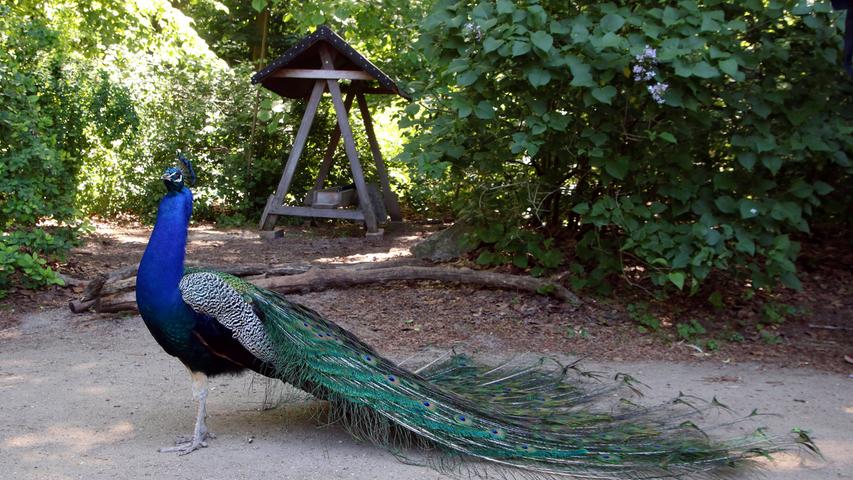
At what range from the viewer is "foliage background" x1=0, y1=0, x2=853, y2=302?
6.27 meters

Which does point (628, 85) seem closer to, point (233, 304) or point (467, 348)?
point (467, 348)

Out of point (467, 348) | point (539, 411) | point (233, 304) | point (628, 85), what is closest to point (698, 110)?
point (628, 85)

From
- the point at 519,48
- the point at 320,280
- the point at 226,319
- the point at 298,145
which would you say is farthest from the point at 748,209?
the point at 298,145

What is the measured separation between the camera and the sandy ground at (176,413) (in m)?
4.35

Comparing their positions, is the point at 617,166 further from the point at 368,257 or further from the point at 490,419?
the point at 368,257

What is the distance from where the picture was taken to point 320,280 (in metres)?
8.16

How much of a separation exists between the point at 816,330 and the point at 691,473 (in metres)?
4.00

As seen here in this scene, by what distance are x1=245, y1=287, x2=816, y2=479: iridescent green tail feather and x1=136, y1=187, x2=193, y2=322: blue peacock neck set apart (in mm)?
427

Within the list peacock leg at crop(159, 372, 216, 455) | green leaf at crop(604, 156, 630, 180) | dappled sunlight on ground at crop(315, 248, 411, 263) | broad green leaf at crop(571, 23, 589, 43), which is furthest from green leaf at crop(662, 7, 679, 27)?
dappled sunlight on ground at crop(315, 248, 411, 263)

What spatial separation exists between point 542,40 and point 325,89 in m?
7.68

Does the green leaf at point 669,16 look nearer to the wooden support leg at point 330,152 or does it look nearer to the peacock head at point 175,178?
the peacock head at point 175,178

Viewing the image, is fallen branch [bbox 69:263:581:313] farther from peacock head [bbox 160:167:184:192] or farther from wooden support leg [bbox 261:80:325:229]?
wooden support leg [bbox 261:80:325:229]

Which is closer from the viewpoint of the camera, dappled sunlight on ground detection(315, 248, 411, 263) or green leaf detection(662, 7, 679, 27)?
green leaf detection(662, 7, 679, 27)

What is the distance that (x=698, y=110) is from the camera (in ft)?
22.1
